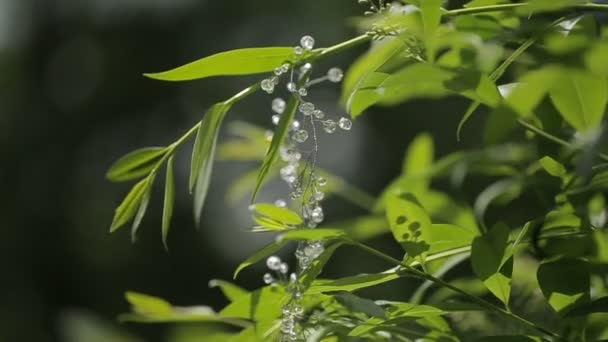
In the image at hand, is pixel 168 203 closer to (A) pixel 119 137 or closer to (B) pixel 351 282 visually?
(B) pixel 351 282

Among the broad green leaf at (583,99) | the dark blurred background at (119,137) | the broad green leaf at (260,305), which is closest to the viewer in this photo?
the broad green leaf at (583,99)

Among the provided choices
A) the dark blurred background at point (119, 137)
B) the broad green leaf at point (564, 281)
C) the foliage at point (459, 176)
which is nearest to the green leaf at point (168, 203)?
the foliage at point (459, 176)

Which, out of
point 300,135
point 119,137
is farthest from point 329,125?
point 119,137

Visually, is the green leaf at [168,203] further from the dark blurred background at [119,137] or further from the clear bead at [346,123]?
the dark blurred background at [119,137]

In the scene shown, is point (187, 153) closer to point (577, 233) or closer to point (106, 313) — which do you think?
point (106, 313)

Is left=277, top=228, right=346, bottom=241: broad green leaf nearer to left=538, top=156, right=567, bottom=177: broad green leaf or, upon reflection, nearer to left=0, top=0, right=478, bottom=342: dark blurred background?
left=538, top=156, right=567, bottom=177: broad green leaf

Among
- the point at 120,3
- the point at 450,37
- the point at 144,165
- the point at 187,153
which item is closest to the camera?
the point at 450,37

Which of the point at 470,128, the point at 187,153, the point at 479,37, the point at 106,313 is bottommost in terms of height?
the point at 106,313

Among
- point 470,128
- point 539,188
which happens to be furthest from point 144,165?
point 470,128
